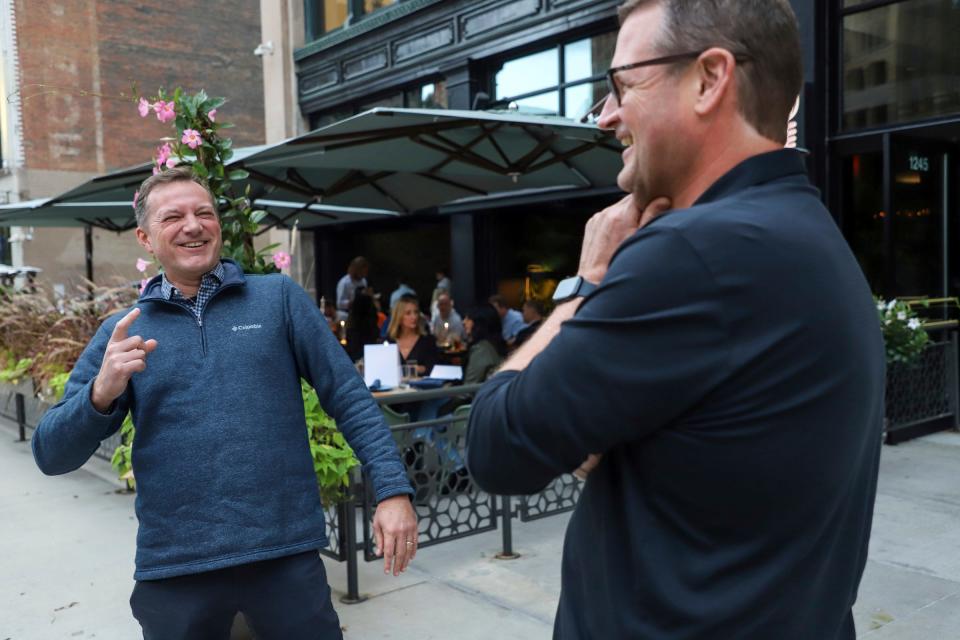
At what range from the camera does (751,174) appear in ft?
3.84

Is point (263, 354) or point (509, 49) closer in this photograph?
point (263, 354)

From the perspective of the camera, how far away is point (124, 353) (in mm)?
2133

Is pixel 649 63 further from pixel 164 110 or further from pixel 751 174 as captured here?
pixel 164 110

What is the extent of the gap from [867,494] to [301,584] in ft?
5.55

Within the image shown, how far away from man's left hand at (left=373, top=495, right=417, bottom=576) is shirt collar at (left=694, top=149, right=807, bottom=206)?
153 cm

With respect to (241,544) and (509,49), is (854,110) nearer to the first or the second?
(509,49)

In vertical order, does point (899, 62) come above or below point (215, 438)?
above

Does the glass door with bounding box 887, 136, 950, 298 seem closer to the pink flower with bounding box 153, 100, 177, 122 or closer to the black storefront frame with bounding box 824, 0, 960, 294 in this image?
the black storefront frame with bounding box 824, 0, 960, 294

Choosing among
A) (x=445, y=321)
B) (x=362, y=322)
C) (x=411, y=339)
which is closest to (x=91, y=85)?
(x=445, y=321)

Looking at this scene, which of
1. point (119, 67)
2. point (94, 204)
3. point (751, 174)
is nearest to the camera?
Result: point (751, 174)

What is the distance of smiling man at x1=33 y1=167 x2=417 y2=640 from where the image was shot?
2373 mm

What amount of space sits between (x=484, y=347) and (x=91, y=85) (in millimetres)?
25599

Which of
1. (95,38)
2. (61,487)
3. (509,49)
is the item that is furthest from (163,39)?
(61,487)

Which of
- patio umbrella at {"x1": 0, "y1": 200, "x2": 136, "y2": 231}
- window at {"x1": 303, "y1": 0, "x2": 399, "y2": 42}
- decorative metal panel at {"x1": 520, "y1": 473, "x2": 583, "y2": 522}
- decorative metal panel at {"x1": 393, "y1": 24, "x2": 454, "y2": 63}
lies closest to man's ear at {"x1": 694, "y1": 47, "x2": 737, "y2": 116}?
decorative metal panel at {"x1": 520, "y1": 473, "x2": 583, "y2": 522}
